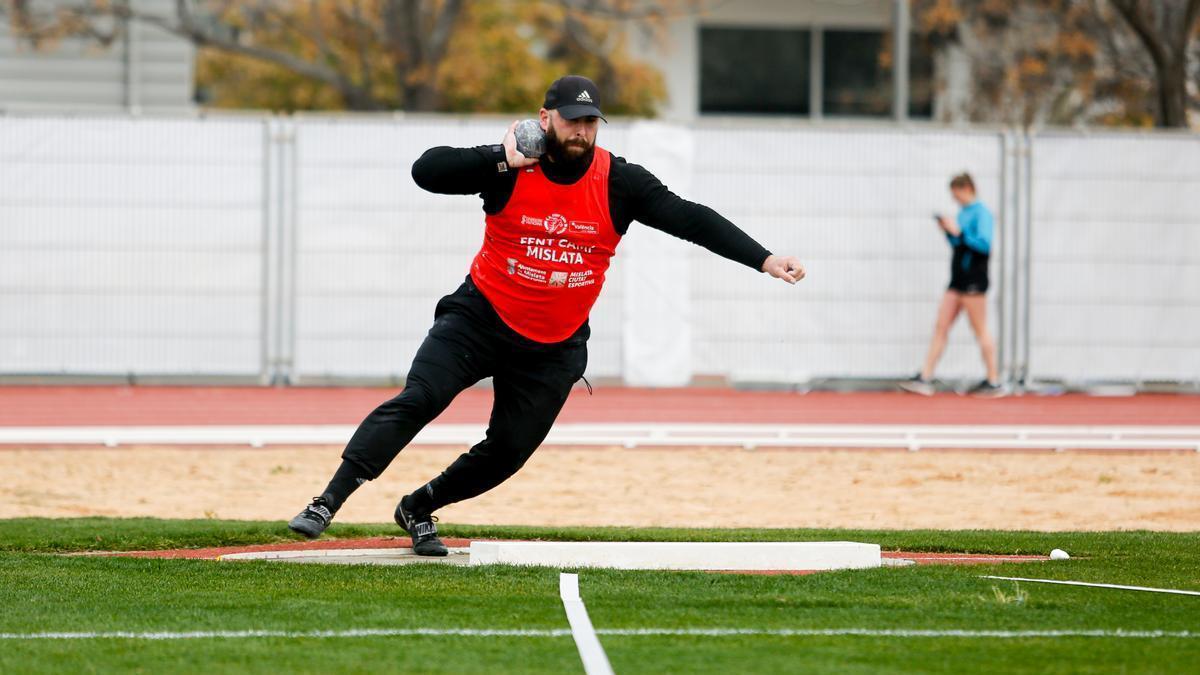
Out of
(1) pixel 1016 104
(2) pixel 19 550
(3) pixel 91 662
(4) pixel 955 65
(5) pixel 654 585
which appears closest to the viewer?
(3) pixel 91 662

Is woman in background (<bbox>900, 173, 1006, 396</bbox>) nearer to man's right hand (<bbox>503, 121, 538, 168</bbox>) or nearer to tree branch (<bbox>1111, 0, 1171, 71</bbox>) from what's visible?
tree branch (<bbox>1111, 0, 1171, 71</bbox>)

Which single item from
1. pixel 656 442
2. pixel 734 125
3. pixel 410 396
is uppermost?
pixel 734 125

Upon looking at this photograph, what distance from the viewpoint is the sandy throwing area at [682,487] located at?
1091cm

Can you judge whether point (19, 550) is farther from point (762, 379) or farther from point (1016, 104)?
point (1016, 104)

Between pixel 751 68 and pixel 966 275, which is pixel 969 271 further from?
pixel 751 68

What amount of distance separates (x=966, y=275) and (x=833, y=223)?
65.5 inches

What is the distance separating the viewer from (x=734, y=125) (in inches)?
770

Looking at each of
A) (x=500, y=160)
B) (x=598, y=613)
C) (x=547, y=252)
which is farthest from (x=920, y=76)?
(x=598, y=613)

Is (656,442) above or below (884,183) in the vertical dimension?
below

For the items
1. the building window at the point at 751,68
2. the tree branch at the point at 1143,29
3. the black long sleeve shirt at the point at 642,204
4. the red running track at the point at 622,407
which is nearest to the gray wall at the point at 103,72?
the red running track at the point at 622,407

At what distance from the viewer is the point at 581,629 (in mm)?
6160

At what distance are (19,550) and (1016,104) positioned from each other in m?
24.5

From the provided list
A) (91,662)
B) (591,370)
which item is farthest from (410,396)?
(591,370)

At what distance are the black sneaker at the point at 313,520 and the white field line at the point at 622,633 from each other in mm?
1290
